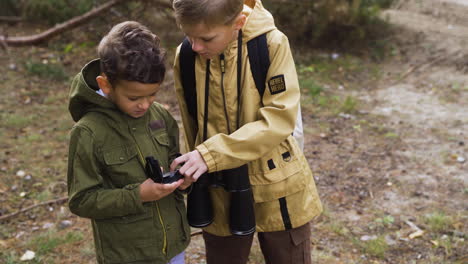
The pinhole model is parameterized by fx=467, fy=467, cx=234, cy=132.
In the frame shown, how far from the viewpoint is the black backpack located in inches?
77.0

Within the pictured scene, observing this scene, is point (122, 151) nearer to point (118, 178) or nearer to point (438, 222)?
point (118, 178)

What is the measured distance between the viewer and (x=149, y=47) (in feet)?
6.06

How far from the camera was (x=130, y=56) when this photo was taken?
179cm

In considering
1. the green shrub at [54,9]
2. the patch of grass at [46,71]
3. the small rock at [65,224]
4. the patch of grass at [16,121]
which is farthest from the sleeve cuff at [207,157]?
the green shrub at [54,9]

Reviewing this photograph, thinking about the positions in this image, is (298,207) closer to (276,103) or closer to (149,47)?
(276,103)

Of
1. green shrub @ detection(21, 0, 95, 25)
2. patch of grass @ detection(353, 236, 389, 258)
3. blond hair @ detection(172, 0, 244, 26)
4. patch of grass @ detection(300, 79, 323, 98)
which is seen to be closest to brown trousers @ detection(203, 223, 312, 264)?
blond hair @ detection(172, 0, 244, 26)

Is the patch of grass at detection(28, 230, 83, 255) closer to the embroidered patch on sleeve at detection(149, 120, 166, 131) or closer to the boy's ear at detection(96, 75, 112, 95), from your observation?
the embroidered patch on sleeve at detection(149, 120, 166, 131)

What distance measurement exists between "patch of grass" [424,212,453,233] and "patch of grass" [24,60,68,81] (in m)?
5.78

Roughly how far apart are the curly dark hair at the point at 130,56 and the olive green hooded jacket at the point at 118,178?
129 mm

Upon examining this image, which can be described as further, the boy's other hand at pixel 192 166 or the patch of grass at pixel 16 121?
the patch of grass at pixel 16 121

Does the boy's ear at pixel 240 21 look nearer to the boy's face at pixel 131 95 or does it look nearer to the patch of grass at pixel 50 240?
the boy's face at pixel 131 95

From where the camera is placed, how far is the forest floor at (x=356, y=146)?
12.2 feet

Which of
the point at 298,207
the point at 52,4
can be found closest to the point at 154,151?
the point at 298,207

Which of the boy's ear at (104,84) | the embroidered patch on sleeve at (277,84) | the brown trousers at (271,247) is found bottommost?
the brown trousers at (271,247)
